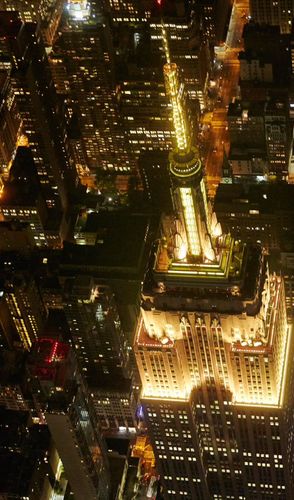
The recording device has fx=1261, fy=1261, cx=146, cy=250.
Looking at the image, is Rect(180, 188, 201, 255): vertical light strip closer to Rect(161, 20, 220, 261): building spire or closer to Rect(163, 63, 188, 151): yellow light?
Rect(161, 20, 220, 261): building spire

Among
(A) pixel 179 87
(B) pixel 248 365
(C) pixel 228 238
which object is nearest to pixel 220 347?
(B) pixel 248 365

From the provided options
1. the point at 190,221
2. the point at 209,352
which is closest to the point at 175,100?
the point at 190,221

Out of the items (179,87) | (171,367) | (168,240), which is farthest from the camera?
(171,367)

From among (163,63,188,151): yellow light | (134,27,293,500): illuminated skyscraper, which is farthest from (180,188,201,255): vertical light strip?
(163,63,188,151): yellow light

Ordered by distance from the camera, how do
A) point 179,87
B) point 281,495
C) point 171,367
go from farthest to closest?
point 281,495 → point 171,367 → point 179,87

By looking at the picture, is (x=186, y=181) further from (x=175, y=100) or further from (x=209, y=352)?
(x=209, y=352)

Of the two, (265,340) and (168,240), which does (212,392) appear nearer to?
(265,340)
